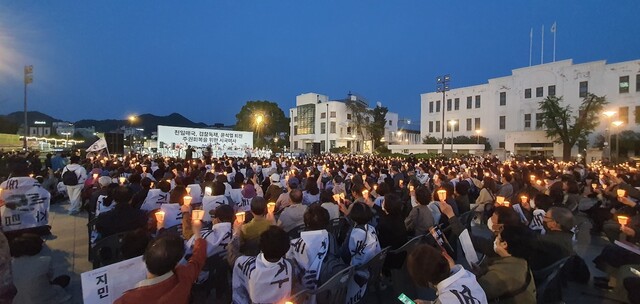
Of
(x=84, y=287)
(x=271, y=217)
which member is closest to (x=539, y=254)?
(x=271, y=217)

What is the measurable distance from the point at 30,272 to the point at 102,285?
151 cm

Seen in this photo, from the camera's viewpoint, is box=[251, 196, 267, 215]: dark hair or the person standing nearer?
box=[251, 196, 267, 215]: dark hair

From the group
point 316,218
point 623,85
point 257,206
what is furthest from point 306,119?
point 316,218

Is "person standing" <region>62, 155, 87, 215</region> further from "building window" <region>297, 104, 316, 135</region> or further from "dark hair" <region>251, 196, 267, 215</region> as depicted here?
"building window" <region>297, 104, 316, 135</region>

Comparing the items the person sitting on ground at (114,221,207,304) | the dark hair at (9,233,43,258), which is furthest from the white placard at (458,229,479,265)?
the dark hair at (9,233,43,258)

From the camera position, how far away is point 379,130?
199ft

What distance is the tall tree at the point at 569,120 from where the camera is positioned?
120 ft

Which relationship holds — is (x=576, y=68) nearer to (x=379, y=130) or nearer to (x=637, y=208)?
(x=379, y=130)

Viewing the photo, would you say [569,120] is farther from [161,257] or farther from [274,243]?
[161,257]

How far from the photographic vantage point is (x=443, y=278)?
2229mm

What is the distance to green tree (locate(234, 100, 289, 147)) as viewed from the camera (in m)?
68.4

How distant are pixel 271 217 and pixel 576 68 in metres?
47.6

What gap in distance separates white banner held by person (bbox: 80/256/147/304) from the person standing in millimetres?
9025

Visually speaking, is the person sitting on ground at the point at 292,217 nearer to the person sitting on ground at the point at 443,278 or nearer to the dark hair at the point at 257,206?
the dark hair at the point at 257,206
